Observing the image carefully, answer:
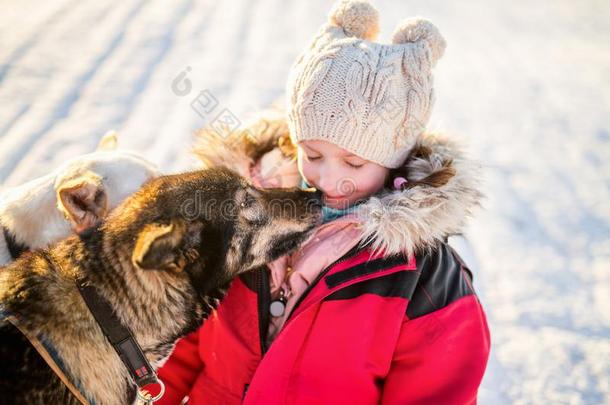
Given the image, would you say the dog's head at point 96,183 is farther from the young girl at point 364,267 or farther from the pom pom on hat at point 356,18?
the pom pom on hat at point 356,18

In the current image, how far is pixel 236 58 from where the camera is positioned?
5801mm

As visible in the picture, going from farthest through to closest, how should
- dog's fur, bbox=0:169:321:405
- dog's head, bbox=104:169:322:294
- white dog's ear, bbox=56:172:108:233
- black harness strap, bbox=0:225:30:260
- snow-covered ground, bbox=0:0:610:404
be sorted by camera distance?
snow-covered ground, bbox=0:0:610:404 < black harness strap, bbox=0:225:30:260 < white dog's ear, bbox=56:172:108:233 < dog's head, bbox=104:169:322:294 < dog's fur, bbox=0:169:321:405

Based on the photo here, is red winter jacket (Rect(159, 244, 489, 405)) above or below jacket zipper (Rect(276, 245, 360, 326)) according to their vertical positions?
below

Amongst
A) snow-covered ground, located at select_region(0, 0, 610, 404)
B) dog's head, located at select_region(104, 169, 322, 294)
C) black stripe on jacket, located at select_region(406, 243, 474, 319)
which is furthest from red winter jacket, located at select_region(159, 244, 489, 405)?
snow-covered ground, located at select_region(0, 0, 610, 404)

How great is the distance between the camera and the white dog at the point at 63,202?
103 inches

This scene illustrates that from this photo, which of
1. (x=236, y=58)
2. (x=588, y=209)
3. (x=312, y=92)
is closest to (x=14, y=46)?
(x=236, y=58)

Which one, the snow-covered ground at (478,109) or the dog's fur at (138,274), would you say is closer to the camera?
the dog's fur at (138,274)

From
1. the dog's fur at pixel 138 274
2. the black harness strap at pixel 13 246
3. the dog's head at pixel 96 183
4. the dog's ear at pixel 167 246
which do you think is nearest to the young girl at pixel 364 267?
the dog's fur at pixel 138 274

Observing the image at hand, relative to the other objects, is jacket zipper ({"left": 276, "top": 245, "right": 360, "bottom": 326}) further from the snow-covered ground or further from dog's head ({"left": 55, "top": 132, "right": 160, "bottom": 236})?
dog's head ({"left": 55, "top": 132, "right": 160, "bottom": 236})

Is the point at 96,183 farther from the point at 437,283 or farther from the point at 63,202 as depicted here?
the point at 437,283

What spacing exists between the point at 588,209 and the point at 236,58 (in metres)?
3.98

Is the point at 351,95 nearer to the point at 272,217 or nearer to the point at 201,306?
the point at 272,217

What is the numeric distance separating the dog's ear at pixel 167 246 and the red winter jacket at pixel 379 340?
52 cm

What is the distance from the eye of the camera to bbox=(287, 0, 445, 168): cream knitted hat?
2318 millimetres
